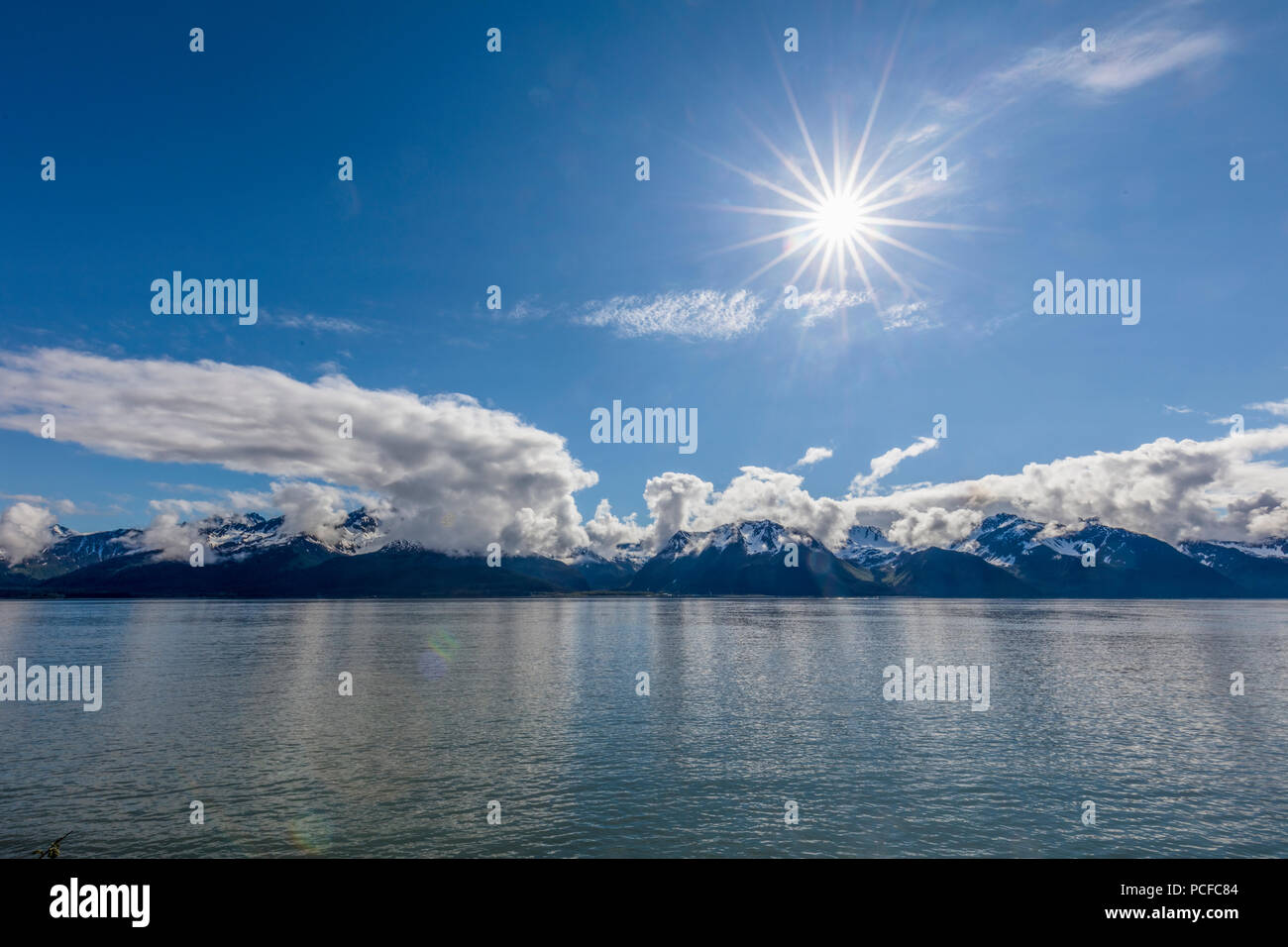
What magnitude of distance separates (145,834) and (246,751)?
17106 millimetres

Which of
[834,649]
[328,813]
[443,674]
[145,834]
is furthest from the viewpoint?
[834,649]

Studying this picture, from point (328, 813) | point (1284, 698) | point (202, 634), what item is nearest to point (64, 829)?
point (328, 813)

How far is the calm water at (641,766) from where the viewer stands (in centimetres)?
3653

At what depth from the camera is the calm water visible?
120 feet

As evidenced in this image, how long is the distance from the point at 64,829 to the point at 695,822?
3448cm

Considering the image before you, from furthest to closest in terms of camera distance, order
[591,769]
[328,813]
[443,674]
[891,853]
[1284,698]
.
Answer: [443,674] < [1284,698] < [591,769] < [328,813] < [891,853]

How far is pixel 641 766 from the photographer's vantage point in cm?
4947

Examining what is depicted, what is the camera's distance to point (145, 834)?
121 ft

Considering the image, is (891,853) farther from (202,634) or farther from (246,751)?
(202,634)

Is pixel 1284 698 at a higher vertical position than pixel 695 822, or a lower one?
lower
